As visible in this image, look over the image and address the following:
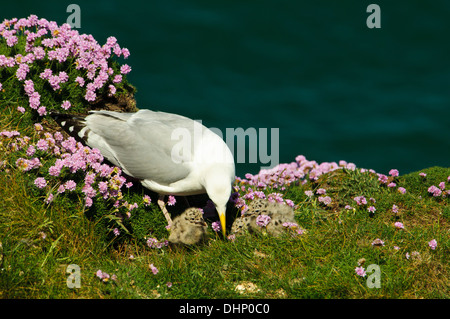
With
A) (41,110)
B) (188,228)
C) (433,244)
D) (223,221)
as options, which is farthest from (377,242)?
(41,110)

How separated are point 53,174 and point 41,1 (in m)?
8.45

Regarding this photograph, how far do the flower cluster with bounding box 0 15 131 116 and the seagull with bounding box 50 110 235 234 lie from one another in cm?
40

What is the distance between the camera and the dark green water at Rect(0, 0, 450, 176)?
38.8 ft

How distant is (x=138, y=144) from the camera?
21.1 ft

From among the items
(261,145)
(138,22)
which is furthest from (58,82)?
(138,22)

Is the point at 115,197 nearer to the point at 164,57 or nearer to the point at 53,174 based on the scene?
the point at 53,174

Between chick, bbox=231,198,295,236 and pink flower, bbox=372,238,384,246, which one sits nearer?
pink flower, bbox=372,238,384,246

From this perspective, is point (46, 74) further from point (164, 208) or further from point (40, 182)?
point (164, 208)

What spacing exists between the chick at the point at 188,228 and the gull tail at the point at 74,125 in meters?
1.36

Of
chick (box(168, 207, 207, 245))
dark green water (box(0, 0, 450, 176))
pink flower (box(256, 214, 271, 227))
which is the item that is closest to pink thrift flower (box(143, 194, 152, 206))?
chick (box(168, 207, 207, 245))

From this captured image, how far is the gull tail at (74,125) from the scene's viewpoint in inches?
260

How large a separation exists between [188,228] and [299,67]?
24.5 ft

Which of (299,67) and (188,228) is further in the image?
(299,67)

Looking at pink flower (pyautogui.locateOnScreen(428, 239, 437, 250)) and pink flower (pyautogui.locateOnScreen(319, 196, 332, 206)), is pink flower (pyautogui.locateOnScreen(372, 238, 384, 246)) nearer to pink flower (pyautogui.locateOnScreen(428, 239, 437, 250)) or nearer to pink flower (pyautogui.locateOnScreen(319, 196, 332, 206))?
pink flower (pyautogui.locateOnScreen(428, 239, 437, 250))
